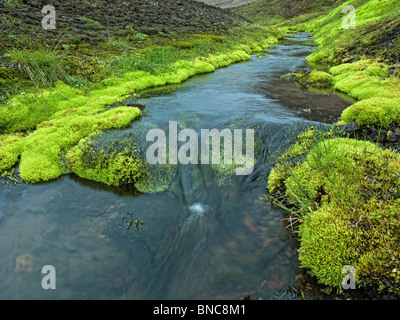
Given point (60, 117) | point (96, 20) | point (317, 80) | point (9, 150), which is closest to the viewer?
point (9, 150)

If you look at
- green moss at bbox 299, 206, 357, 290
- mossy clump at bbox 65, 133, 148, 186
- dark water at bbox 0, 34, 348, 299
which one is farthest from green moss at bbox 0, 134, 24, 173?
green moss at bbox 299, 206, 357, 290

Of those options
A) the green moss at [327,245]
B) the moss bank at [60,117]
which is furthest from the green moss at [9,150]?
the green moss at [327,245]

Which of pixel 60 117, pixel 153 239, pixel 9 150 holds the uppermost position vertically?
pixel 60 117

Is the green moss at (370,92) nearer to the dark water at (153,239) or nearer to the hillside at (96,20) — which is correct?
the dark water at (153,239)

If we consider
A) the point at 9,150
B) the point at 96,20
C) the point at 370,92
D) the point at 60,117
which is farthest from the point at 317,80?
the point at 96,20

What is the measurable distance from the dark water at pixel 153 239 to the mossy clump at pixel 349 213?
0.51 m

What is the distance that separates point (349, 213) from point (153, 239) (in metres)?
4.28

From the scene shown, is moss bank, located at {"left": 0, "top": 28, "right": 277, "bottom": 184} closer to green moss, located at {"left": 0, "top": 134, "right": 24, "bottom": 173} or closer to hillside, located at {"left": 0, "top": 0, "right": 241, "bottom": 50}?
green moss, located at {"left": 0, "top": 134, "right": 24, "bottom": 173}

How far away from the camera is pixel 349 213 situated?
4504 mm

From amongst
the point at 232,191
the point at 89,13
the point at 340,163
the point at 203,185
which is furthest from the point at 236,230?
the point at 89,13

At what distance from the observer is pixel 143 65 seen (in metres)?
17.2

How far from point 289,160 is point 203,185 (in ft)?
9.38

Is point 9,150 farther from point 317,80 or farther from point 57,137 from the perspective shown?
point 317,80

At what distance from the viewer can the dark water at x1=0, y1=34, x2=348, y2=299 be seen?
4.32 metres
